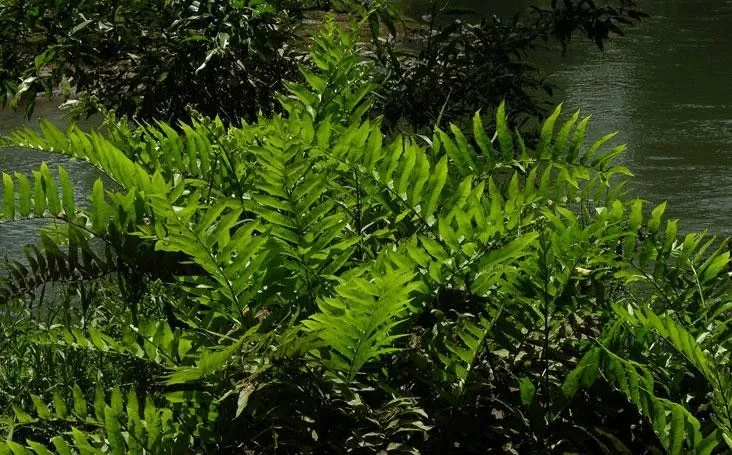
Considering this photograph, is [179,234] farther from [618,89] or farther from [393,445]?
[618,89]

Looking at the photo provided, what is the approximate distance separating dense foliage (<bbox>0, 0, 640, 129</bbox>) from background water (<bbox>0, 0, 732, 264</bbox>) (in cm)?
181

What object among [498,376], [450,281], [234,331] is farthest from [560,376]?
[234,331]

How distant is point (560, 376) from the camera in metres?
2.63

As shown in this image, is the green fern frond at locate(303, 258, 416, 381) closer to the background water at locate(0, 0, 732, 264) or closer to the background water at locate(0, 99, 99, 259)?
the background water at locate(0, 99, 99, 259)

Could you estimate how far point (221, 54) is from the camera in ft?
15.4

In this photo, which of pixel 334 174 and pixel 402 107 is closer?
pixel 334 174

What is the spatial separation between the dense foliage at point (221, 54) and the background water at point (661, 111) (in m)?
1.81

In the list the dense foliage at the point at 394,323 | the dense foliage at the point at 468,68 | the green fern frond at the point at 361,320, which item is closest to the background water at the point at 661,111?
the dense foliage at the point at 468,68

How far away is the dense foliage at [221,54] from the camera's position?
482cm

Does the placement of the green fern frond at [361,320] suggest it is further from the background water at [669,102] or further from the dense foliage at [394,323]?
the background water at [669,102]

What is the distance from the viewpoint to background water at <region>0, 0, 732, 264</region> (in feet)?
27.0

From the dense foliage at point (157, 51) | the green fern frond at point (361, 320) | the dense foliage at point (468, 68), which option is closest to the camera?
the green fern frond at point (361, 320)

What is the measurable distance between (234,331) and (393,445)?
446 mm

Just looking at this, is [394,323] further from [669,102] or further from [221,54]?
[669,102]
